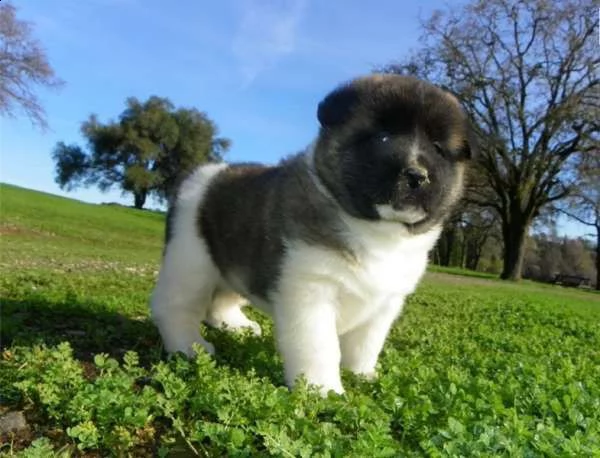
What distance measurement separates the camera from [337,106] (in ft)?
14.9

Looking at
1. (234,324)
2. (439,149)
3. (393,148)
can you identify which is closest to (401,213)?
(393,148)

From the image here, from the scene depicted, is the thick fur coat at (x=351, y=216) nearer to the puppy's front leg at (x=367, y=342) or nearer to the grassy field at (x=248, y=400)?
the puppy's front leg at (x=367, y=342)

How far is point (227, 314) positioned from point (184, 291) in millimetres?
1285

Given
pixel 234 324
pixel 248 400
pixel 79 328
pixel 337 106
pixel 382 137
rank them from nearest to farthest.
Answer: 1. pixel 248 400
2. pixel 382 137
3. pixel 337 106
4. pixel 79 328
5. pixel 234 324

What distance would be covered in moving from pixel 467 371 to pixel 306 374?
1.94 metres

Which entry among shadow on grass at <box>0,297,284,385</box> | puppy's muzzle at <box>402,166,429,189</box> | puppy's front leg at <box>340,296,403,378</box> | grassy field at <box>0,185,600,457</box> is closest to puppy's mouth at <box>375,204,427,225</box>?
puppy's muzzle at <box>402,166,429,189</box>

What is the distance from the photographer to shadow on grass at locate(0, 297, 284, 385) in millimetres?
5246

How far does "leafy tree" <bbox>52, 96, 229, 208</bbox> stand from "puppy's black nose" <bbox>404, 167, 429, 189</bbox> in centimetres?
6621

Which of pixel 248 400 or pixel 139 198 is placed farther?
pixel 139 198

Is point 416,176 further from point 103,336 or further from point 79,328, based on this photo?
point 79,328

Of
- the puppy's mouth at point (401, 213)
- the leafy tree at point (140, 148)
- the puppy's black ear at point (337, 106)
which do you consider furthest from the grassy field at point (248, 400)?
the leafy tree at point (140, 148)

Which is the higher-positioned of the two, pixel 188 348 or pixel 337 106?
pixel 337 106

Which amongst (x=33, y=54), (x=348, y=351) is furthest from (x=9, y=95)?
(x=348, y=351)

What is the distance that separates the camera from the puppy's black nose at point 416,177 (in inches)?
162
